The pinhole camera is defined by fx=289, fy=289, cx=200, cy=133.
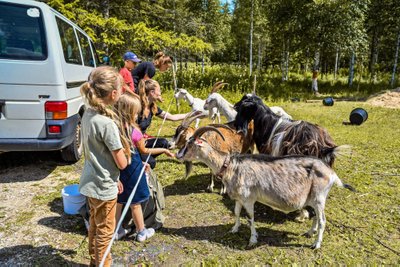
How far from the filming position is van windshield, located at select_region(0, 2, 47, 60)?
414 cm

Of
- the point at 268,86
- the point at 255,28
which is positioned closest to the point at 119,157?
the point at 268,86

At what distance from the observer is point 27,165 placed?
5395 millimetres

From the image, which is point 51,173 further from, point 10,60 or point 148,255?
point 148,255

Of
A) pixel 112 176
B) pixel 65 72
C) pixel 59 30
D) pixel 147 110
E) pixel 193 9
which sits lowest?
pixel 112 176

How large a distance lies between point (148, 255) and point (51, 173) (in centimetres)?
297

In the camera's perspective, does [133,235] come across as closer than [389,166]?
Yes

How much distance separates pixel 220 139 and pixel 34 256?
2901 millimetres

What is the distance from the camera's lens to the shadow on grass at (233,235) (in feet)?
11.1

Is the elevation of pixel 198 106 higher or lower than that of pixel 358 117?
higher

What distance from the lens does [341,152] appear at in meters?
3.63

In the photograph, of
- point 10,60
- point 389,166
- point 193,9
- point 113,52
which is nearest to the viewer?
point 10,60

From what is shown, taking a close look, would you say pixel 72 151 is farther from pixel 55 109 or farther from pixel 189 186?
pixel 189 186

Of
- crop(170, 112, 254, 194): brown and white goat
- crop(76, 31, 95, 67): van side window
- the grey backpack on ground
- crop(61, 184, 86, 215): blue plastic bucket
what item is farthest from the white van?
crop(76, 31, 95, 67): van side window

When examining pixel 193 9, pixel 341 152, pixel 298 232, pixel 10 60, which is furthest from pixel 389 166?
pixel 193 9
